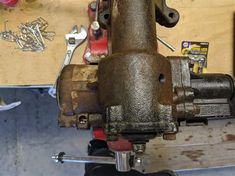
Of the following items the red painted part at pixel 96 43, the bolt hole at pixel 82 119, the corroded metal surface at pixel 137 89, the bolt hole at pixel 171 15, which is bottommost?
the bolt hole at pixel 82 119

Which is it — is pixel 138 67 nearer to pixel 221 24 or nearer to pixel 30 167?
pixel 221 24

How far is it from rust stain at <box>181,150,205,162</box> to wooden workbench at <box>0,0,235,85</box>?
0.31 metres

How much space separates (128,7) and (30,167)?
0.87m

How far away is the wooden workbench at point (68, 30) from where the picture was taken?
81 centimetres

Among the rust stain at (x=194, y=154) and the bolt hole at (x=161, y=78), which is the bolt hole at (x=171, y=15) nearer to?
the bolt hole at (x=161, y=78)

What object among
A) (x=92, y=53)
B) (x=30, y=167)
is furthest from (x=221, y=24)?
(x=30, y=167)

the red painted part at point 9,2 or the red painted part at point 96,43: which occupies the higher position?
the red painted part at point 9,2

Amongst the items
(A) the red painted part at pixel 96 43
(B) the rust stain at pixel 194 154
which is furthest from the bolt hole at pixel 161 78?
(B) the rust stain at pixel 194 154

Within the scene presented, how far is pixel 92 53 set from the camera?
798 mm

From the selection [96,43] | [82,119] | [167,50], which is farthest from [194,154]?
[82,119]

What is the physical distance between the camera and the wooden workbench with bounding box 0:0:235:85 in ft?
2.66

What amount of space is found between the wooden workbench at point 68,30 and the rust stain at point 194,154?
31cm

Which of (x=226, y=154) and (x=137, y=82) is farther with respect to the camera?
(x=226, y=154)

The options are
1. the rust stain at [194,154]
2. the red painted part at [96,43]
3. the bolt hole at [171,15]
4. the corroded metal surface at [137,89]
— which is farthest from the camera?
the rust stain at [194,154]
